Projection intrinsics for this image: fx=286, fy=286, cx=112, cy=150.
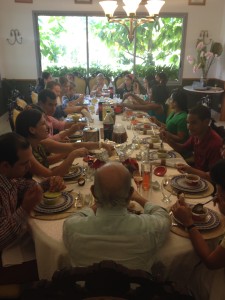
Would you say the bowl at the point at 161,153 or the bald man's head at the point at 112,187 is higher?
the bald man's head at the point at 112,187

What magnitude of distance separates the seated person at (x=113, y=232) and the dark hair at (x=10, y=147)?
46 centimetres

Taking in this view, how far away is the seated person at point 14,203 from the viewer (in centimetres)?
129

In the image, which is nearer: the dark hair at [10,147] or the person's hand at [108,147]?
the dark hair at [10,147]

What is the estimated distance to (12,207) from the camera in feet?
4.50

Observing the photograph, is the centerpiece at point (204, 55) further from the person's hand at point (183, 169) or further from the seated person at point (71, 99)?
the person's hand at point (183, 169)

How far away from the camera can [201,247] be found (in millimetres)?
1132

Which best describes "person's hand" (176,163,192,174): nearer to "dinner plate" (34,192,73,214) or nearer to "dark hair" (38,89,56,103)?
"dinner plate" (34,192,73,214)

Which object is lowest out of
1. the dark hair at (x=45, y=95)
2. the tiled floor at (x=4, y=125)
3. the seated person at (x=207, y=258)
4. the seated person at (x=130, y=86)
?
the tiled floor at (x=4, y=125)

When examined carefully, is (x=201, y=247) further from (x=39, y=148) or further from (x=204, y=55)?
(x=204, y=55)

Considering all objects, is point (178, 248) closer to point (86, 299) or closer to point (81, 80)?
point (86, 299)

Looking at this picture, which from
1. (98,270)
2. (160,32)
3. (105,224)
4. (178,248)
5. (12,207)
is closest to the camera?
(98,270)

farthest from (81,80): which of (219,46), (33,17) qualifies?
(219,46)

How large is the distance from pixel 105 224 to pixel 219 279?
0.54 meters

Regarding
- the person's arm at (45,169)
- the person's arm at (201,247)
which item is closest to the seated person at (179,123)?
the person's arm at (45,169)
